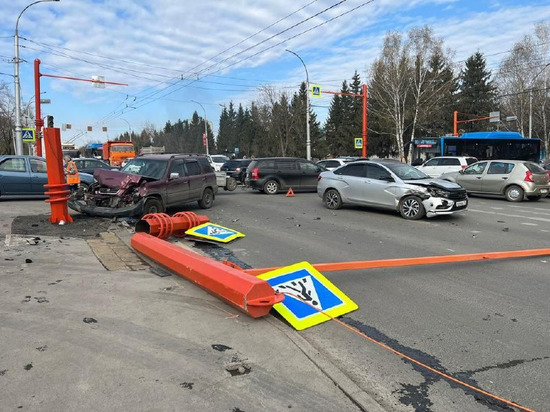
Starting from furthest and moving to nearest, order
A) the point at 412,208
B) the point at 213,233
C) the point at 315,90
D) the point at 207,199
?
the point at 315,90 < the point at 207,199 < the point at 412,208 < the point at 213,233

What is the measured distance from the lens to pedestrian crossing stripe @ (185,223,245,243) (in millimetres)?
9133

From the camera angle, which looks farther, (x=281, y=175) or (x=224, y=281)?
(x=281, y=175)

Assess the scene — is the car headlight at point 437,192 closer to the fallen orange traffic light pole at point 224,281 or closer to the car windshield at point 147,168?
the car windshield at point 147,168

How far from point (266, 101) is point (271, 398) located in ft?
229

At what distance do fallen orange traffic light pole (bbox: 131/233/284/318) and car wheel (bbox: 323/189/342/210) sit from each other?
816 cm

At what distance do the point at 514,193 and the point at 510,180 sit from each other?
1.76 feet

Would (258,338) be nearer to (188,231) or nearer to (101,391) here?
(101,391)

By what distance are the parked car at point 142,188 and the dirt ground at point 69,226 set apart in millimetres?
287

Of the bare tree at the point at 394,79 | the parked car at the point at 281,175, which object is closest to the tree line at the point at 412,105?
the bare tree at the point at 394,79

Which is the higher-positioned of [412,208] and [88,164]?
[88,164]

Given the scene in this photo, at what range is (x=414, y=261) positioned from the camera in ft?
22.8

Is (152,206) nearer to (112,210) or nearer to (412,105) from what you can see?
(112,210)

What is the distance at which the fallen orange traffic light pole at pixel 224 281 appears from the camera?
4.58m

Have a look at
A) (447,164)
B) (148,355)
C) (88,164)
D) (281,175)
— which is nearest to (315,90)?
(447,164)
